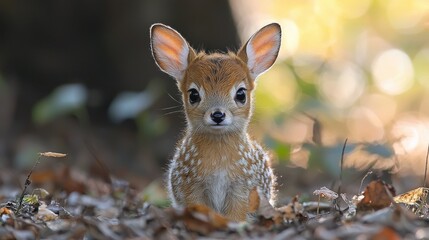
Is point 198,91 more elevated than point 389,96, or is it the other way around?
point 198,91

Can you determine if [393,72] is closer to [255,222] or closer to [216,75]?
[216,75]

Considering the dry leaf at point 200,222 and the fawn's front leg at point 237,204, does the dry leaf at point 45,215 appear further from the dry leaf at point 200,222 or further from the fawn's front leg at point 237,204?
the fawn's front leg at point 237,204

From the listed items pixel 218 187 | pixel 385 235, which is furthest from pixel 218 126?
pixel 385 235

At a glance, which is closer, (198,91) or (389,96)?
(198,91)

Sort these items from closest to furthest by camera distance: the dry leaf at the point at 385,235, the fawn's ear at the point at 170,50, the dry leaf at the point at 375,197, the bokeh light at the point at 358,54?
the dry leaf at the point at 385,235 < the dry leaf at the point at 375,197 < the fawn's ear at the point at 170,50 < the bokeh light at the point at 358,54

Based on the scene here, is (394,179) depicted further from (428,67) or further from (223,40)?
(428,67)

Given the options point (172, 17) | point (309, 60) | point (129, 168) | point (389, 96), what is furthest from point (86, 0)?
point (389, 96)

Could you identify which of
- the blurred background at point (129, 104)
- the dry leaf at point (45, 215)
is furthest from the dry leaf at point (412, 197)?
the blurred background at point (129, 104)
